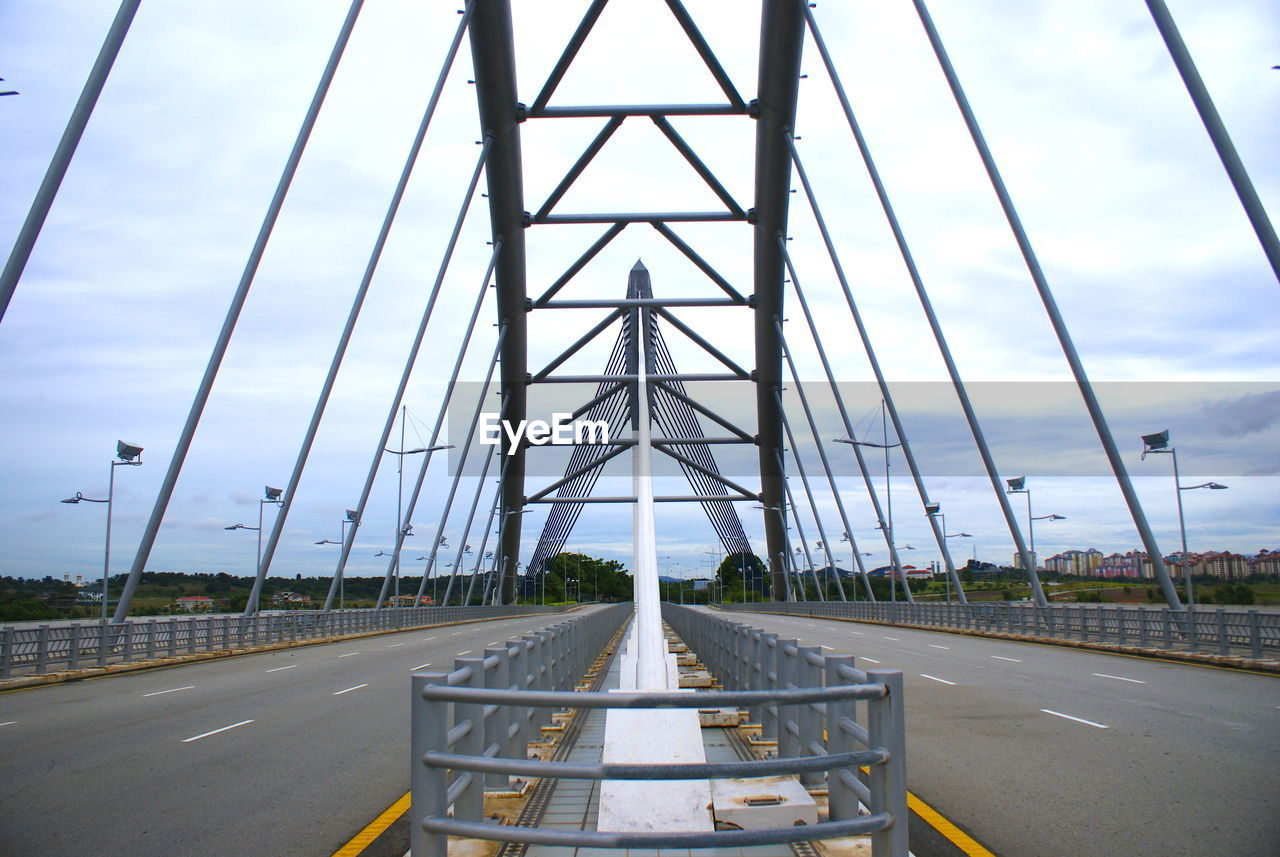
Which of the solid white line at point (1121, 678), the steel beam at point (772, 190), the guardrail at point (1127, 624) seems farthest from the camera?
the steel beam at point (772, 190)

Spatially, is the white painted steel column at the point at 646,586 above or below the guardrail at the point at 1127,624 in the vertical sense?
above

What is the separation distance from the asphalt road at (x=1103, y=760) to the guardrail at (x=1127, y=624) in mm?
2181

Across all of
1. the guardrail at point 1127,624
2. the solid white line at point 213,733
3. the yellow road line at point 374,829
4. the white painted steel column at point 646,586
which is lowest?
the yellow road line at point 374,829

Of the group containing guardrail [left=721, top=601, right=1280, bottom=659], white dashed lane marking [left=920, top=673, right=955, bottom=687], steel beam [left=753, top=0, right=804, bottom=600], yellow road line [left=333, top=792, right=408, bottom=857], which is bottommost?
white dashed lane marking [left=920, top=673, right=955, bottom=687]

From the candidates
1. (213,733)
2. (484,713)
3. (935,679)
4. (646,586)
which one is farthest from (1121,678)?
(484,713)

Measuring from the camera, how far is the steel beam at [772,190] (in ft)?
92.6

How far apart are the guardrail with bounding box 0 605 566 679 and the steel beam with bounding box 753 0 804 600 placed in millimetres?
18044

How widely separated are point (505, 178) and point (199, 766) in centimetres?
2622

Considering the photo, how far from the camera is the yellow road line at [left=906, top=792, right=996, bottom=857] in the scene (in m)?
6.00

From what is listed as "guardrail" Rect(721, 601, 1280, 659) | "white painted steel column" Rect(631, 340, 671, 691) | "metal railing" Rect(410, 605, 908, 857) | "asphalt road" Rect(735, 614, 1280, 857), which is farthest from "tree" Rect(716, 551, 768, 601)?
"metal railing" Rect(410, 605, 908, 857)

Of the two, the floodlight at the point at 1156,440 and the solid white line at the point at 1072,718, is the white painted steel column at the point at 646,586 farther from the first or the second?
the floodlight at the point at 1156,440

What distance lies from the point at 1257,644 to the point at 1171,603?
170 centimetres

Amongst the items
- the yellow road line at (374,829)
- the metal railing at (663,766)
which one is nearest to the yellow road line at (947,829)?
the metal railing at (663,766)

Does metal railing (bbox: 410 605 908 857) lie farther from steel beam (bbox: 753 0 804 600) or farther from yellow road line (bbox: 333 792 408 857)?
steel beam (bbox: 753 0 804 600)
